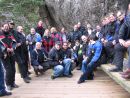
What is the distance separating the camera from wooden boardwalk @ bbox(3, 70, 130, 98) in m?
7.57

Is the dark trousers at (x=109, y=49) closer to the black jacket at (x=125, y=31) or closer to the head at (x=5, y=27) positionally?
the black jacket at (x=125, y=31)

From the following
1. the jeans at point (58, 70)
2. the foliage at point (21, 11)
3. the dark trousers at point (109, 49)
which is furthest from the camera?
the foliage at point (21, 11)

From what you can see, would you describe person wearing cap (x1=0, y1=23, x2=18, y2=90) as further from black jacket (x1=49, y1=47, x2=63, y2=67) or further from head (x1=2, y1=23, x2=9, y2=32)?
black jacket (x1=49, y1=47, x2=63, y2=67)

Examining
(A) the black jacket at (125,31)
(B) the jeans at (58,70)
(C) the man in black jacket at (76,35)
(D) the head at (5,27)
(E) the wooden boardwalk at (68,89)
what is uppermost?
(D) the head at (5,27)

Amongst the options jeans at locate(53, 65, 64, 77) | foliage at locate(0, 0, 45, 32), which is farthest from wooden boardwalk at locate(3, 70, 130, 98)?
foliage at locate(0, 0, 45, 32)

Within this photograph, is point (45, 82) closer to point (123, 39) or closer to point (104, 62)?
point (104, 62)

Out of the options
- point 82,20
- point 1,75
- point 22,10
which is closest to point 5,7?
point 22,10

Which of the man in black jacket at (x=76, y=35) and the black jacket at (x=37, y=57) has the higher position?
the man in black jacket at (x=76, y=35)

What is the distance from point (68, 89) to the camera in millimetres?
8336

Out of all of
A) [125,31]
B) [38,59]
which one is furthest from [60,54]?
[125,31]

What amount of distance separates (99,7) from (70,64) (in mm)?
7921

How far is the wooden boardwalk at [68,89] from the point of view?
757cm

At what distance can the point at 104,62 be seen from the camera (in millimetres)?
9711

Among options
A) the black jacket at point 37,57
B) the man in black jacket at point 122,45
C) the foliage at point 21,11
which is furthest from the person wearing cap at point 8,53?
the foliage at point 21,11
